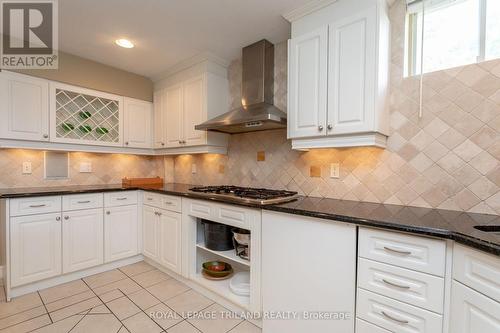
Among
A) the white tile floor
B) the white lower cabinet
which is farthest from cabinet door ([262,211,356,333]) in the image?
the white lower cabinet

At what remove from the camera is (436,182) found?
1.52m

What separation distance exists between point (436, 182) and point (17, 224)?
3.24m

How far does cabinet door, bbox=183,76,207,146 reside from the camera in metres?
2.63

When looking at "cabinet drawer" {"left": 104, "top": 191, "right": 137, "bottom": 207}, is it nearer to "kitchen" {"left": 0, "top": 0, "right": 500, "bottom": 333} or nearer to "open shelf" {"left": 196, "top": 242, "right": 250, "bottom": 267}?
"kitchen" {"left": 0, "top": 0, "right": 500, "bottom": 333}

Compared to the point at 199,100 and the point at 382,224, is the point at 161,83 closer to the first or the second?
the point at 199,100

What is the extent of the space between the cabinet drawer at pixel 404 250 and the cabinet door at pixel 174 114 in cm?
227

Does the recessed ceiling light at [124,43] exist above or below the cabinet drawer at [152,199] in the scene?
above

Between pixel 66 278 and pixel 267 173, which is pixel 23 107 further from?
pixel 267 173

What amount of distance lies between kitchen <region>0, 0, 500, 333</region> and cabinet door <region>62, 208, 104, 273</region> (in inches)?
0.5

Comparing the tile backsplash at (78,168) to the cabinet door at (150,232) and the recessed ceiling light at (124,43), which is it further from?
the recessed ceiling light at (124,43)

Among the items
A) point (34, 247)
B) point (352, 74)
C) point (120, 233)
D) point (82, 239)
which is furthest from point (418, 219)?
point (34, 247)

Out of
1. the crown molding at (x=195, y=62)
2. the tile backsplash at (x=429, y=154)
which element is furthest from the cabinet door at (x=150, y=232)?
the crown molding at (x=195, y=62)

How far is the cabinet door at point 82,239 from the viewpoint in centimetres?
232

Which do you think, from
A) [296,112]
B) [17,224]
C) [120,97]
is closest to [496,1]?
[296,112]
